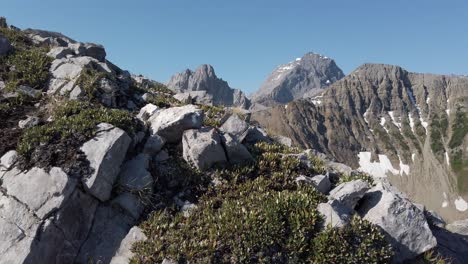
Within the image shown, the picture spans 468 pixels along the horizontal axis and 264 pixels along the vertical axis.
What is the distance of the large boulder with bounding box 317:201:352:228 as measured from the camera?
1090cm

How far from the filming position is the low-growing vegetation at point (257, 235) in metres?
10.2

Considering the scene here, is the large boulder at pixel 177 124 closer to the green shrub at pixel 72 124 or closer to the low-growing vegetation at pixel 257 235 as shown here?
the green shrub at pixel 72 124

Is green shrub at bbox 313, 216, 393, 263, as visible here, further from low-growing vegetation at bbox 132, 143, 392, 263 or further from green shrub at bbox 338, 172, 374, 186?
green shrub at bbox 338, 172, 374, 186

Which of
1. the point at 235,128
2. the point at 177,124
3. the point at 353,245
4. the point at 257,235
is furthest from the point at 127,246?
the point at 235,128

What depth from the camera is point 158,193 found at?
41.9 ft

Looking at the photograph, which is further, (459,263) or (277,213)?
(459,263)

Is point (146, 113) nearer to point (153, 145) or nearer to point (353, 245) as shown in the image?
point (153, 145)

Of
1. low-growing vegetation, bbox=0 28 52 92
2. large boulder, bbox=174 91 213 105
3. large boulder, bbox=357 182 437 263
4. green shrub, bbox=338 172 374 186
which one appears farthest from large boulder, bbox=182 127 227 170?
large boulder, bbox=174 91 213 105

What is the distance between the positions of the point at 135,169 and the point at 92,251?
300 cm

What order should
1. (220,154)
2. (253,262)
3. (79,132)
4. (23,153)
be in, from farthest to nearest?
(220,154) → (79,132) → (23,153) → (253,262)

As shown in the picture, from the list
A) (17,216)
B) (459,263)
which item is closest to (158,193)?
(17,216)

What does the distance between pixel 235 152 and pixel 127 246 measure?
515cm

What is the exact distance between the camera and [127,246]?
431 inches

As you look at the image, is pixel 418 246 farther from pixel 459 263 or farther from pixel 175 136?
pixel 175 136
